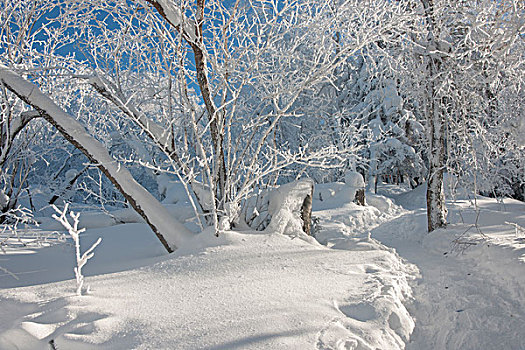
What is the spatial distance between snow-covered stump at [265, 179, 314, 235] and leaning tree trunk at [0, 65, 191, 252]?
1340 mm

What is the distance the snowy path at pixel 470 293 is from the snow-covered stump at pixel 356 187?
18.7ft

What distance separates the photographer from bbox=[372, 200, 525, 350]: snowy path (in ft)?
9.65

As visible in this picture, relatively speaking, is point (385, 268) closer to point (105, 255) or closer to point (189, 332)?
point (189, 332)

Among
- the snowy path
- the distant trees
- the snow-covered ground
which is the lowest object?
the snowy path

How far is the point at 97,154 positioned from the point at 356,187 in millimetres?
10336

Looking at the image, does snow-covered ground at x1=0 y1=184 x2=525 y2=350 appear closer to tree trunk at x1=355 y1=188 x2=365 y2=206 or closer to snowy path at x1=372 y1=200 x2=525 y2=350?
snowy path at x1=372 y1=200 x2=525 y2=350

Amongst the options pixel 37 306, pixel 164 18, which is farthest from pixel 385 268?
pixel 164 18

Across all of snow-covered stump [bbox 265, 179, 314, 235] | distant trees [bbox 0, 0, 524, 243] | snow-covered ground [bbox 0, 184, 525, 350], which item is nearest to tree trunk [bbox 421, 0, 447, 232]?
distant trees [bbox 0, 0, 524, 243]

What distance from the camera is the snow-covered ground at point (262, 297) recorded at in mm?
2311

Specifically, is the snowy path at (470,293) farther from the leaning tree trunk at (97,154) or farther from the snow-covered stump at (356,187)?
the snow-covered stump at (356,187)

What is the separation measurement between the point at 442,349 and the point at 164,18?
190 inches

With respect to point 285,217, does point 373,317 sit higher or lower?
lower

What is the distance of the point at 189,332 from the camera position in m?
2.28

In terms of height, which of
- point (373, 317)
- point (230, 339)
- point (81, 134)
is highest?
point (81, 134)
